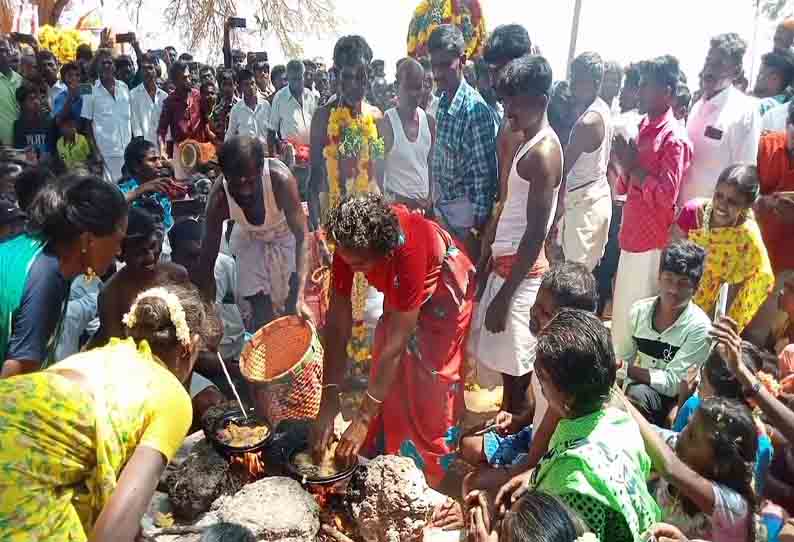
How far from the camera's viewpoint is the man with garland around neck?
17.1 feet

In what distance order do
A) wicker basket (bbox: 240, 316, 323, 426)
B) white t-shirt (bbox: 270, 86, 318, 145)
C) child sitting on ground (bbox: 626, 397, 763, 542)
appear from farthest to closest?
white t-shirt (bbox: 270, 86, 318, 145), wicker basket (bbox: 240, 316, 323, 426), child sitting on ground (bbox: 626, 397, 763, 542)

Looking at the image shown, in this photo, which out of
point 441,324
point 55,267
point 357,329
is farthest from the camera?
point 357,329

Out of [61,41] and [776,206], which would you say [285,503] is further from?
[61,41]

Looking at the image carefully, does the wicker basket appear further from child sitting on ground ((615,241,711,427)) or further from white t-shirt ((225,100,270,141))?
white t-shirt ((225,100,270,141))

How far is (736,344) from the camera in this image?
2.79m

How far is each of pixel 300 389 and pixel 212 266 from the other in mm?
1469

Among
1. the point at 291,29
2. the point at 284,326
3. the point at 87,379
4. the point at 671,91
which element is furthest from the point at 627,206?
the point at 291,29

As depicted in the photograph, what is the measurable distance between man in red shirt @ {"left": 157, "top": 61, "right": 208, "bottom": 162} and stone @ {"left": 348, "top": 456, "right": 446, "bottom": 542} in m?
7.57

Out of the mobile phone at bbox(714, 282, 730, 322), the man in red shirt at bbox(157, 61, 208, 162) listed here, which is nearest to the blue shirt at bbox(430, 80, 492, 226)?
the mobile phone at bbox(714, 282, 730, 322)

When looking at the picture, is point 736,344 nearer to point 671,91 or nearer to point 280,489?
point 280,489

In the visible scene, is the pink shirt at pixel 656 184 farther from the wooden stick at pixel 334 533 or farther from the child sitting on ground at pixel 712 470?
the wooden stick at pixel 334 533

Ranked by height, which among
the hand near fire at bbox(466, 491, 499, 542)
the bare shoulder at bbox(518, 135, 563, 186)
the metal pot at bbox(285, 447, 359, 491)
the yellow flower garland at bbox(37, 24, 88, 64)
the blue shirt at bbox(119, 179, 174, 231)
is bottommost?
the metal pot at bbox(285, 447, 359, 491)

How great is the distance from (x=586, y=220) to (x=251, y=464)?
2934 mm

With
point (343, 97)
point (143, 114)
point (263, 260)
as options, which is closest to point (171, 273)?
point (263, 260)
